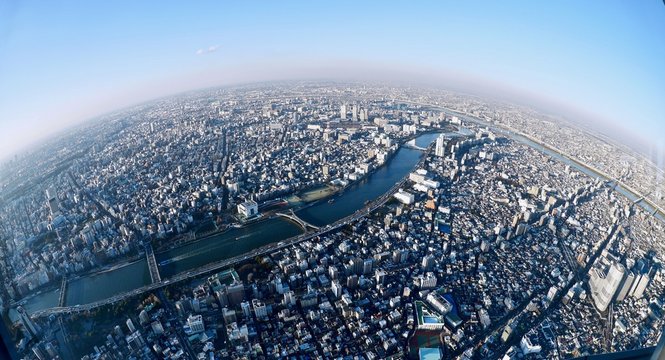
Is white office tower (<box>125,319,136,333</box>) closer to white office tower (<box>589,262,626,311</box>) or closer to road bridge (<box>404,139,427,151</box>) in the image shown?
white office tower (<box>589,262,626,311</box>)

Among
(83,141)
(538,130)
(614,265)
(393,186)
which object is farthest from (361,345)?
(538,130)

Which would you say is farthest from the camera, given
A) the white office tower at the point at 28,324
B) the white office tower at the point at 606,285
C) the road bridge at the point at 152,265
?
the road bridge at the point at 152,265

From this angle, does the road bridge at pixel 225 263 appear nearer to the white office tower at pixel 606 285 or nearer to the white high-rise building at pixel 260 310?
the white high-rise building at pixel 260 310

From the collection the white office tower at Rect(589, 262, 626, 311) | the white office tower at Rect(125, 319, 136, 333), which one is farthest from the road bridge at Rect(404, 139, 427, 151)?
the white office tower at Rect(125, 319, 136, 333)

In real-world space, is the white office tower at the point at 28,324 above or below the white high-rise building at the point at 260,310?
above

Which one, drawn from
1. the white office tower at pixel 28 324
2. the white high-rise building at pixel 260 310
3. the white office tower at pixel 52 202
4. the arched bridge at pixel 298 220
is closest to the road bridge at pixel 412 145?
the arched bridge at pixel 298 220

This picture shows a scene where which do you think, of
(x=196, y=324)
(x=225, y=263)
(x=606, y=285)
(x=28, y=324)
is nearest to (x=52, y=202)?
(x=225, y=263)

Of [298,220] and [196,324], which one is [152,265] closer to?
[196,324]

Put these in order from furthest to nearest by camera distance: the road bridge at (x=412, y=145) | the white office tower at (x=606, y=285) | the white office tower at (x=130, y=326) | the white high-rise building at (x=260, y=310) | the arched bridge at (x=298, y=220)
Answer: the road bridge at (x=412, y=145) < the arched bridge at (x=298, y=220) < the white office tower at (x=606, y=285) < the white high-rise building at (x=260, y=310) < the white office tower at (x=130, y=326)
